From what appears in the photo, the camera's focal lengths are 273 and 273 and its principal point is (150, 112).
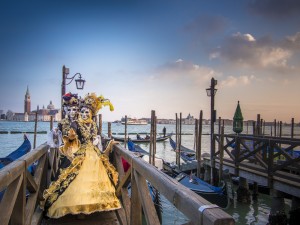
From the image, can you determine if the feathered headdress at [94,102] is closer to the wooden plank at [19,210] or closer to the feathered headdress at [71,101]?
the feathered headdress at [71,101]

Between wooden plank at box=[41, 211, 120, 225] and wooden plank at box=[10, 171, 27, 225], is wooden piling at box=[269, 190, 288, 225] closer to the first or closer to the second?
wooden plank at box=[41, 211, 120, 225]

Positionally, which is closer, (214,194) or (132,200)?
(132,200)

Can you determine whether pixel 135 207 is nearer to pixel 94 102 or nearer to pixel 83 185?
pixel 83 185

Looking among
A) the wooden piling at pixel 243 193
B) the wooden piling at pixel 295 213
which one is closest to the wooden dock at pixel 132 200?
the wooden piling at pixel 295 213

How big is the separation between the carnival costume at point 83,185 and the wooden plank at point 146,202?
3.16 ft

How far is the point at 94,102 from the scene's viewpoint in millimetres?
3840

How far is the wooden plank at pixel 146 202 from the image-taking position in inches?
67.0

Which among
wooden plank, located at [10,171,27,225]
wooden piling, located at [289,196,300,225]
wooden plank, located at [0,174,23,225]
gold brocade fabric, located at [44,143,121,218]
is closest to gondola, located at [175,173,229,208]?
wooden piling, located at [289,196,300,225]

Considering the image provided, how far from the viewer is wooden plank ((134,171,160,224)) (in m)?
1.70

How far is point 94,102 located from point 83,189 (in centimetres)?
134

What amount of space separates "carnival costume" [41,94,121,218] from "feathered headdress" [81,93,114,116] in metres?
0.39

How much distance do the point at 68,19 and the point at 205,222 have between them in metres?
7.28

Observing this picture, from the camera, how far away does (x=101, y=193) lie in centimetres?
296

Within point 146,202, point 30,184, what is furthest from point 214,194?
point 146,202
